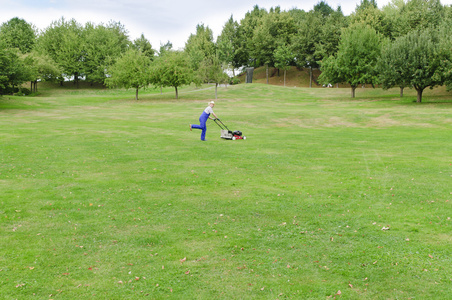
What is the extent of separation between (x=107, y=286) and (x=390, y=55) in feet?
179

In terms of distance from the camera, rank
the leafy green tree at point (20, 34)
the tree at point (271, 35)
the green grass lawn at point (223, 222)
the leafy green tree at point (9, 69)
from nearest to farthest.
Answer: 1. the green grass lawn at point (223, 222)
2. the leafy green tree at point (9, 69)
3. the leafy green tree at point (20, 34)
4. the tree at point (271, 35)

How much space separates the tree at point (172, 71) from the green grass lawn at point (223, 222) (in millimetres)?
42225

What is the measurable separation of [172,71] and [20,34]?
5520 cm

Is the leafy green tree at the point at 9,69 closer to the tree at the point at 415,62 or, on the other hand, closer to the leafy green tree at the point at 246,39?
the tree at the point at 415,62

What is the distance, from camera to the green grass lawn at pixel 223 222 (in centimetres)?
649

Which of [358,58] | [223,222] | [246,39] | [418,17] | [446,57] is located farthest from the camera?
[246,39]

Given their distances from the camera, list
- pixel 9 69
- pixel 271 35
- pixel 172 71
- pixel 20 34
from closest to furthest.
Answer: pixel 9 69, pixel 172 71, pixel 20 34, pixel 271 35

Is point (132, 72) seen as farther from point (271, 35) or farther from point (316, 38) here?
point (316, 38)

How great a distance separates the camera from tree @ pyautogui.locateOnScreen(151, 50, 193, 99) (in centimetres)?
6062

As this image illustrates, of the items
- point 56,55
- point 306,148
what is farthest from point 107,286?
point 56,55

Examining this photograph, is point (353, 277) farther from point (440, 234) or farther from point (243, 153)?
point (243, 153)

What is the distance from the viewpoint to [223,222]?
30.6 ft

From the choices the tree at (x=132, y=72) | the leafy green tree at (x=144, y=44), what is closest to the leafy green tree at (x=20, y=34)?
the leafy green tree at (x=144, y=44)

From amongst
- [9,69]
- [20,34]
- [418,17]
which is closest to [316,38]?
[418,17]
